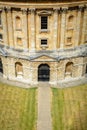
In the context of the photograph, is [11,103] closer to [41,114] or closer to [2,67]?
[41,114]

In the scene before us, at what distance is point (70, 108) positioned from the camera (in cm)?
4544

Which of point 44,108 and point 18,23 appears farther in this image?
point 18,23

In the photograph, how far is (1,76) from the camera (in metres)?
53.5

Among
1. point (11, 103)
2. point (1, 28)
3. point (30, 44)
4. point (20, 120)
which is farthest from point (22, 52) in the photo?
point (20, 120)

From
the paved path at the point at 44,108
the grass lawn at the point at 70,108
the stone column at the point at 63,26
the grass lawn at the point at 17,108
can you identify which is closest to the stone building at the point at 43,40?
the stone column at the point at 63,26

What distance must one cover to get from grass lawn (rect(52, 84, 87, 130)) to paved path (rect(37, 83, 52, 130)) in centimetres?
86

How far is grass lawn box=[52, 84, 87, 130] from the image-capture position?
42.1 metres

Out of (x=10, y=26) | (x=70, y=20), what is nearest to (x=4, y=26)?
(x=10, y=26)

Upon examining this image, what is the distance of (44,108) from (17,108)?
4.55 m

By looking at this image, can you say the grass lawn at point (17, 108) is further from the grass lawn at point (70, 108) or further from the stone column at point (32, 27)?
the stone column at point (32, 27)

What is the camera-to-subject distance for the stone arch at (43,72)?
49897 millimetres

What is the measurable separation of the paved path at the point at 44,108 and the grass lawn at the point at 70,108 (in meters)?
0.86

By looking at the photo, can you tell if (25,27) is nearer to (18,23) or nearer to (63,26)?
(18,23)

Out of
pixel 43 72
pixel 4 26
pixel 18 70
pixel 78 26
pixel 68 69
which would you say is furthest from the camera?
pixel 18 70
